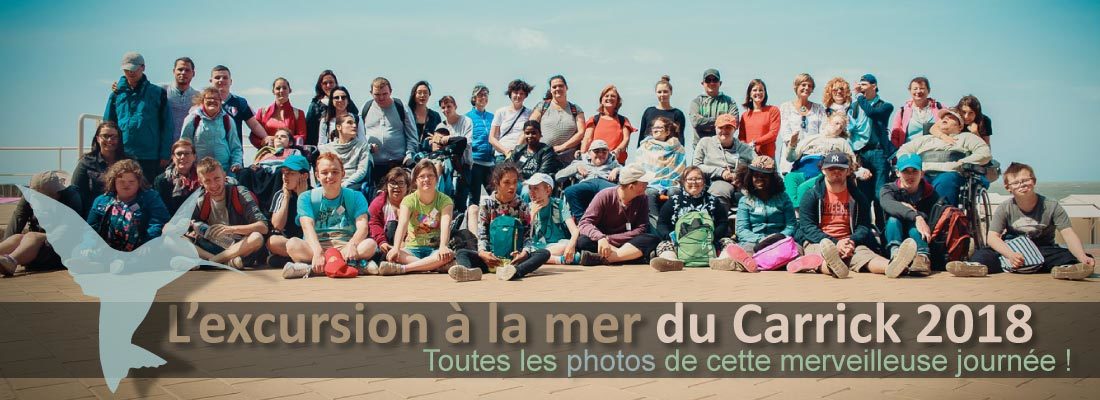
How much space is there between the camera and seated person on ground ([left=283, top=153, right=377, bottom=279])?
24.0ft

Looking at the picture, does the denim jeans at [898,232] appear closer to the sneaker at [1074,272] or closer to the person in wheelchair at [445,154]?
the sneaker at [1074,272]

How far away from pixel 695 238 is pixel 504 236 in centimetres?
206

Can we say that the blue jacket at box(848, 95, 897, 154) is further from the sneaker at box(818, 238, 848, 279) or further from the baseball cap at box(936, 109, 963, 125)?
the sneaker at box(818, 238, 848, 279)

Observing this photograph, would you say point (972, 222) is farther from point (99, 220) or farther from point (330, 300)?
point (99, 220)

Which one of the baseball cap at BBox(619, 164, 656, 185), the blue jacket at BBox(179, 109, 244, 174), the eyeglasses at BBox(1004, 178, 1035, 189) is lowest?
the eyeglasses at BBox(1004, 178, 1035, 189)

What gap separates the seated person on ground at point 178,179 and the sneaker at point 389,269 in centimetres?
224

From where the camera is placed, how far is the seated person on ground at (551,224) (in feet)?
26.8

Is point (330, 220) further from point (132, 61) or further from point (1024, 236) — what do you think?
point (1024, 236)

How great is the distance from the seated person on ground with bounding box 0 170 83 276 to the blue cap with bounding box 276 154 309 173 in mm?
1927

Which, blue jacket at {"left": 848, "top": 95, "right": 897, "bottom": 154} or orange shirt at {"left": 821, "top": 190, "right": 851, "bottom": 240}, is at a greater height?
blue jacket at {"left": 848, "top": 95, "right": 897, "bottom": 154}

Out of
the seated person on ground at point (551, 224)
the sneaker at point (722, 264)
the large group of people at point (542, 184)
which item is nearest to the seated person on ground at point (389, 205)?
the large group of people at point (542, 184)

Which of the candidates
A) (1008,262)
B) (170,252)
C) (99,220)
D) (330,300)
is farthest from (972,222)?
(99,220)

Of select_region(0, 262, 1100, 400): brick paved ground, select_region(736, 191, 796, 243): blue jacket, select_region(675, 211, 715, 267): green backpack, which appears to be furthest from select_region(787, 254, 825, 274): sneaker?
select_region(675, 211, 715, 267): green backpack

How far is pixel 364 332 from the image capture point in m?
4.39
